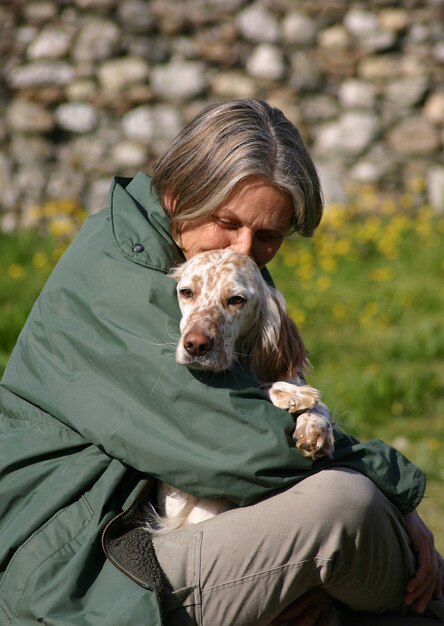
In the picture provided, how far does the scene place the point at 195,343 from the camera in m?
2.52

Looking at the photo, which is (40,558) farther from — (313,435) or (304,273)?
(304,273)

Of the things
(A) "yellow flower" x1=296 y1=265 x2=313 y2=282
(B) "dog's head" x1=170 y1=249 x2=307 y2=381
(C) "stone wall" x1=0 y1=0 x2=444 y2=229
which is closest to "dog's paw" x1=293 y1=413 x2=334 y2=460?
(B) "dog's head" x1=170 y1=249 x2=307 y2=381

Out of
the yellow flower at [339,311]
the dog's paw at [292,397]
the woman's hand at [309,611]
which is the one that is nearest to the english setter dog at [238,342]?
the dog's paw at [292,397]

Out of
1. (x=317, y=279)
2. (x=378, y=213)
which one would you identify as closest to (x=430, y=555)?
(x=317, y=279)

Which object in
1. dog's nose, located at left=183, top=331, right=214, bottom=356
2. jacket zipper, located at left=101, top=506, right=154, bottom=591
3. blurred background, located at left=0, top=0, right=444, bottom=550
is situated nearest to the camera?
jacket zipper, located at left=101, top=506, right=154, bottom=591

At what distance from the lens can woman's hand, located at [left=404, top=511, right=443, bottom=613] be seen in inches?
110

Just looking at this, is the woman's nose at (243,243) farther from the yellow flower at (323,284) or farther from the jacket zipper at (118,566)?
the yellow flower at (323,284)

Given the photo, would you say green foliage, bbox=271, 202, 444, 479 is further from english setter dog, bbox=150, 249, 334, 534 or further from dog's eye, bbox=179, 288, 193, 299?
dog's eye, bbox=179, 288, 193, 299

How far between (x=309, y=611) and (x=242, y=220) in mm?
1145

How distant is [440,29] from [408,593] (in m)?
6.35

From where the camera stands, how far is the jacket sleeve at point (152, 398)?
98.0 inches

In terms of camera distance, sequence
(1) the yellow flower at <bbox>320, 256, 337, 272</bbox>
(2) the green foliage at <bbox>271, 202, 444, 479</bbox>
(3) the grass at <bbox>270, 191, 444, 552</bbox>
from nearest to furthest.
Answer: (3) the grass at <bbox>270, 191, 444, 552</bbox> → (2) the green foliage at <bbox>271, 202, 444, 479</bbox> → (1) the yellow flower at <bbox>320, 256, 337, 272</bbox>

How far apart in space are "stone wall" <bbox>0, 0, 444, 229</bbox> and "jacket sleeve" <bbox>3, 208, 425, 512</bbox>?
5.26 metres

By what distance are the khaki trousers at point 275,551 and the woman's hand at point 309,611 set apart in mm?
105
